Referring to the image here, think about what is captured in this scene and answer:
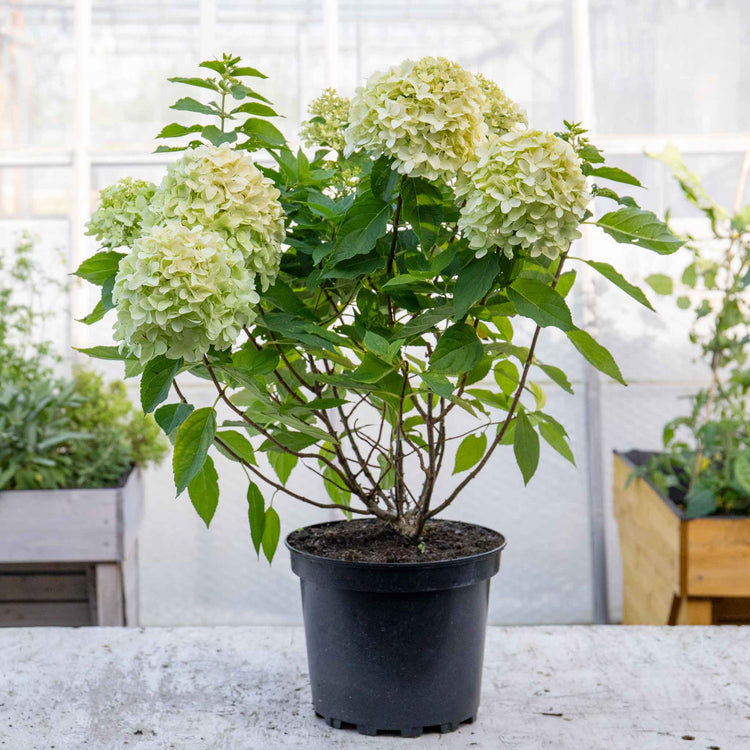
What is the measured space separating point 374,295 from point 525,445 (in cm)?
20

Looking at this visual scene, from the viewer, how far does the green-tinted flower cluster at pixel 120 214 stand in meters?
0.74

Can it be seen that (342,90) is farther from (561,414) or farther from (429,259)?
(429,259)

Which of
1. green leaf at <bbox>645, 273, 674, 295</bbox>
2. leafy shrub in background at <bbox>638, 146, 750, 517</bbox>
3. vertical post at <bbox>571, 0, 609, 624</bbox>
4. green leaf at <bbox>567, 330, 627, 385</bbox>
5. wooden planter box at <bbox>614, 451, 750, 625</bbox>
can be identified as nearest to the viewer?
green leaf at <bbox>567, 330, 627, 385</bbox>

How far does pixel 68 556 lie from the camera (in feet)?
6.03

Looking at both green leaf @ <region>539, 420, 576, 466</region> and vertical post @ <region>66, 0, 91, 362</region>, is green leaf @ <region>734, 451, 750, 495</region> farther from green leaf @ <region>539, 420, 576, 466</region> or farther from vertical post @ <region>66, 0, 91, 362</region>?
vertical post @ <region>66, 0, 91, 362</region>

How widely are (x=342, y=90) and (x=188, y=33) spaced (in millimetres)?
427

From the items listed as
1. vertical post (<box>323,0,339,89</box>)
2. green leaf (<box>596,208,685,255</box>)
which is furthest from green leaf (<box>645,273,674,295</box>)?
green leaf (<box>596,208,685,255</box>)

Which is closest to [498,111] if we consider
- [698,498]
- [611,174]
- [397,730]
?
[611,174]

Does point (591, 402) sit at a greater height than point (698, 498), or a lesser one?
greater

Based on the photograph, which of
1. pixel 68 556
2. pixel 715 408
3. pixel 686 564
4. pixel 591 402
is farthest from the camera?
pixel 591 402

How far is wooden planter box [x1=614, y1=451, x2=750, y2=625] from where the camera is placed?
1690 millimetres

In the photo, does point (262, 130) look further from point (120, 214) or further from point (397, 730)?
point (397, 730)

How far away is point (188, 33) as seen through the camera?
2305mm

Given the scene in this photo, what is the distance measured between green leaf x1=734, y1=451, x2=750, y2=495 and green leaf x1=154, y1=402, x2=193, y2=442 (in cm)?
134
